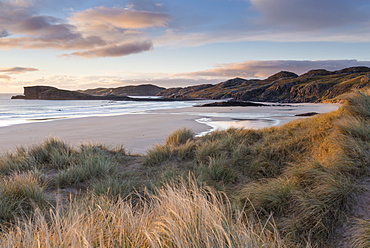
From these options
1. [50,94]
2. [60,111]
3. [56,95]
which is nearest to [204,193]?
[60,111]

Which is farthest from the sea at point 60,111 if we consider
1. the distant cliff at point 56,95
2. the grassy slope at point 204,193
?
the distant cliff at point 56,95

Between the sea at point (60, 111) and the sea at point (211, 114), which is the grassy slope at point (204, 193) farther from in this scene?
the sea at point (60, 111)

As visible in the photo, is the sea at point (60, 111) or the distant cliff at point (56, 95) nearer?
the sea at point (60, 111)

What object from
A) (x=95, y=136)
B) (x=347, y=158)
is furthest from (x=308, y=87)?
(x=347, y=158)

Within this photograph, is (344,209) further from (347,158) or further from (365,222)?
(347,158)

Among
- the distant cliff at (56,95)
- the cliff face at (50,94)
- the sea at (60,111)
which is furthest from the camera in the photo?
the cliff face at (50,94)

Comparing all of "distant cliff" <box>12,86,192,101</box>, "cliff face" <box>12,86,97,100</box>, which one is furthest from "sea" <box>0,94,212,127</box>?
"cliff face" <box>12,86,97,100</box>

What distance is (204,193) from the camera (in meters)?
4.95

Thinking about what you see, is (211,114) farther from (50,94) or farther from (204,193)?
(50,94)

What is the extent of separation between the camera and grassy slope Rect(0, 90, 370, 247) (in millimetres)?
2527

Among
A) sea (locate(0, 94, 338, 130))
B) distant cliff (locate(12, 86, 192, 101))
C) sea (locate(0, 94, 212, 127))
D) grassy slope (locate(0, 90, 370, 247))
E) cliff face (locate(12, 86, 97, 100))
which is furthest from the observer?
cliff face (locate(12, 86, 97, 100))

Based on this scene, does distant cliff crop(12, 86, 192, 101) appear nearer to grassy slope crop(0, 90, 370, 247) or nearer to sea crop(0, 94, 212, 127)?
sea crop(0, 94, 212, 127)

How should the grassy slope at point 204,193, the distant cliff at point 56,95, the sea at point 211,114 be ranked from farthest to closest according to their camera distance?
the distant cliff at point 56,95, the sea at point 211,114, the grassy slope at point 204,193

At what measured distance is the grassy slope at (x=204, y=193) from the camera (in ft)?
8.29
